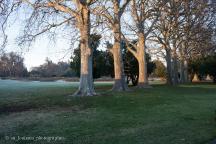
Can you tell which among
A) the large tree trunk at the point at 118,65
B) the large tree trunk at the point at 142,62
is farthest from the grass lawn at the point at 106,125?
the large tree trunk at the point at 142,62

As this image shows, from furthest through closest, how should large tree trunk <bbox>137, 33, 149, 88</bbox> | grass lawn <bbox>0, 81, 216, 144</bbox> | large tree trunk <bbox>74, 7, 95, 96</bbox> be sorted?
large tree trunk <bbox>137, 33, 149, 88</bbox>
large tree trunk <bbox>74, 7, 95, 96</bbox>
grass lawn <bbox>0, 81, 216, 144</bbox>

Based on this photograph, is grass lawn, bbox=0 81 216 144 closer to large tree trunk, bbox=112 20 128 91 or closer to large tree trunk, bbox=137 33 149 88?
large tree trunk, bbox=112 20 128 91

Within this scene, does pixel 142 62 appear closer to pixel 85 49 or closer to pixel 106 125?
pixel 85 49

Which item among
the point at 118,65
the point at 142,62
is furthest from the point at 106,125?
the point at 142,62

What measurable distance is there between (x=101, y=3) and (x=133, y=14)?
10.4 metres

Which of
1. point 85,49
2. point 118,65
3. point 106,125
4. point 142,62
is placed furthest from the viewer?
point 142,62

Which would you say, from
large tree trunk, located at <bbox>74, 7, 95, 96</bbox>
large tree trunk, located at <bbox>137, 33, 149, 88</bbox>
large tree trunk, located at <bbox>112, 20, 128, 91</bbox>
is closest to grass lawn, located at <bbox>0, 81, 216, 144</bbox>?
large tree trunk, located at <bbox>74, 7, 95, 96</bbox>

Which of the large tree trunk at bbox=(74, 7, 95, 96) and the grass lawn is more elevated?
the large tree trunk at bbox=(74, 7, 95, 96)

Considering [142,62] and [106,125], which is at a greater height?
[142,62]

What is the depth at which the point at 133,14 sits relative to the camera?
3791cm

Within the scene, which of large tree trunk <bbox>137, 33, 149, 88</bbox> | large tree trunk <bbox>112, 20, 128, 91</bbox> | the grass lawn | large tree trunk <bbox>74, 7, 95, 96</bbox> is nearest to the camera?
the grass lawn

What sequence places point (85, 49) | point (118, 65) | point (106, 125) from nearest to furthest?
point (106, 125) → point (85, 49) → point (118, 65)

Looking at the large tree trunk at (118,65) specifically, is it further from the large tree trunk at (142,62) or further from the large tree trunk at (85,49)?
the large tree trunk at (142,62)

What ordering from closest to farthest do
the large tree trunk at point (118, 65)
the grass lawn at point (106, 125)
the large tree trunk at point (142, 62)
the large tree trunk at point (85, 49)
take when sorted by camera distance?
the grass lawn at point (106, 125)
the large tree trunk at point (85, 49)
the large tree trunk at point (118, 65)
the large tree trunk at point (142, 62)
